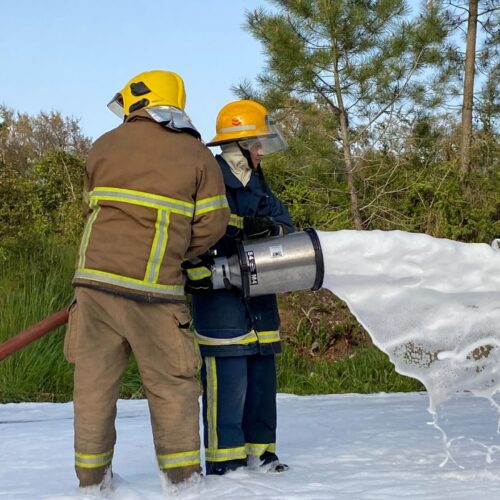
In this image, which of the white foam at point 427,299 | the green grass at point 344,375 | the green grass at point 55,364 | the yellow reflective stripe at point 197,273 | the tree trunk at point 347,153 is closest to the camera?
the yellow reflective stripe at point 197,273

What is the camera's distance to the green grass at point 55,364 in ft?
22.1

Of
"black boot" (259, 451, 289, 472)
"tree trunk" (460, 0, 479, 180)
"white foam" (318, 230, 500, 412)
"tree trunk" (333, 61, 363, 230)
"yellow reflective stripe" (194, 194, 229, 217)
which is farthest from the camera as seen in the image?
"tree trunk" (460, 0, 479, 180)

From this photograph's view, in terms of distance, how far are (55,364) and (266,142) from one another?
12.0ft

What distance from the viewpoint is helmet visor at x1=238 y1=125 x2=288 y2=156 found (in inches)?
154

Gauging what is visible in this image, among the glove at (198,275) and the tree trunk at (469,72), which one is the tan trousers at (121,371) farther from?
the tree trunk at (469,72)

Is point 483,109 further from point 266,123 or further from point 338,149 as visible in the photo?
point 266,123

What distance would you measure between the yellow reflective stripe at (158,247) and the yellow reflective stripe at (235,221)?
20.8 inches

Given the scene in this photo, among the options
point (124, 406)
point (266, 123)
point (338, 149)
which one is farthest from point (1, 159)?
point (266, 123)

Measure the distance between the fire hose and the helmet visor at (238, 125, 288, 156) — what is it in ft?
1.44

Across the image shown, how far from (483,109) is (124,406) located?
8.76 m

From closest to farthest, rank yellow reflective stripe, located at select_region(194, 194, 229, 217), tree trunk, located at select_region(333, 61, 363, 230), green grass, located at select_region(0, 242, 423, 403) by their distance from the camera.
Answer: yellow reflective stripe, located at select_region(194, 194, 229, 217) → green grass, located at select_region(0, 242, 423, 403) → tree trunk, located at select_region(333, 61, 363, 230)

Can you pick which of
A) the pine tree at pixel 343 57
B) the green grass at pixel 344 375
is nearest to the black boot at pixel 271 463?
the green grass at pixel 344 375

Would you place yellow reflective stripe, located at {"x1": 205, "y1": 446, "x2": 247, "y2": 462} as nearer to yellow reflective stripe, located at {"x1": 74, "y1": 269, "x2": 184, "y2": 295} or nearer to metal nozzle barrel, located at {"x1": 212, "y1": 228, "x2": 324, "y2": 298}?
metal nozzle barrel, located at {"x1": 212, "y1": 228, "x2": 324, "y2": 298}

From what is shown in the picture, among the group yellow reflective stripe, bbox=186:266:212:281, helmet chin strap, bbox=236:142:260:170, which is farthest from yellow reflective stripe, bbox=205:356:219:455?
helmet chin strap, bbox=236:142:260:170
